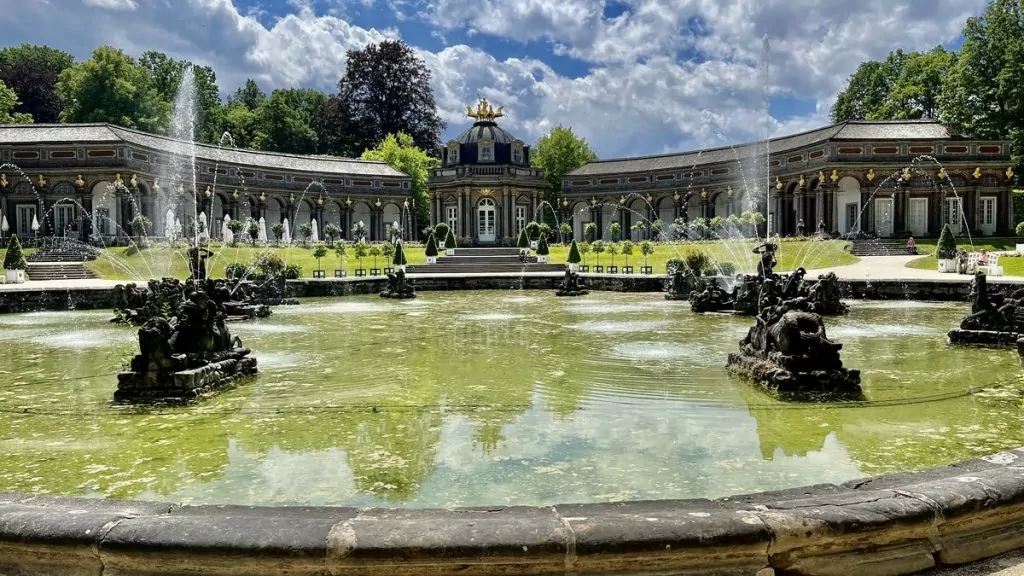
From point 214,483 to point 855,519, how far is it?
14.8ft

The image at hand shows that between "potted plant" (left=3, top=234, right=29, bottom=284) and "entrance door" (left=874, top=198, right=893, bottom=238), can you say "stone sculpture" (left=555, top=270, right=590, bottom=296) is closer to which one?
"potted plant" (left=3, top=234, right=29, bottom=284)

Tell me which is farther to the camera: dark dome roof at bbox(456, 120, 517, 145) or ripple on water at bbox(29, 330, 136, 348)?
dark dome roof at bbox(456, 120, 517, 145)

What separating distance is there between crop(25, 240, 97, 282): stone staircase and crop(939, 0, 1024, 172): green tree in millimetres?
53232

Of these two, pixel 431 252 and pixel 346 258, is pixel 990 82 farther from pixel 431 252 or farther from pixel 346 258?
pixel 346 258

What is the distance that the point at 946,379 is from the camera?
9.55 m

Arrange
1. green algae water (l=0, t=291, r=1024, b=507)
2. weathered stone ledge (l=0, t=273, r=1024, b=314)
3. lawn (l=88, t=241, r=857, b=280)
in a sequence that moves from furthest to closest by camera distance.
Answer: lawn (l=88, t=241, r=857, b=280) < weathered stone ledge (l=0, t=273, r=1024, b=314) < green algae water (l=0, t=291, r=1024, b=507)

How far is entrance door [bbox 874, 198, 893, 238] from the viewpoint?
4938 cm

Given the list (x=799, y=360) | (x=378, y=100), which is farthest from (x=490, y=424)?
(x=378, y=100)

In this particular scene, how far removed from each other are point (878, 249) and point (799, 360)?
36943 millimetres

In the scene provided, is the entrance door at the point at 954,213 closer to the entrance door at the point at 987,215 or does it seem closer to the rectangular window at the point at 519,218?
the entrance door at the point at 987,215

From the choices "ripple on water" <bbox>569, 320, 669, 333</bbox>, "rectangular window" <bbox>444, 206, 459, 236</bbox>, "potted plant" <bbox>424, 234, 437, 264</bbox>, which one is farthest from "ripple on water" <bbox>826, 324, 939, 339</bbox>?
"rectangular window" <bbox>444, 206, 459, 236</bbox>

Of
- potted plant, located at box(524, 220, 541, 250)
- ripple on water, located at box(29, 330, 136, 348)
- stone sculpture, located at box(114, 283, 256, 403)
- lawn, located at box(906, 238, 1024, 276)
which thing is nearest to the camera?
stone sculpture, located at box(114, 283, 256, 403)

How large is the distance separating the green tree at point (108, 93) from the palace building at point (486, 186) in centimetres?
2588

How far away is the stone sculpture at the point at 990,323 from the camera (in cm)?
1241
